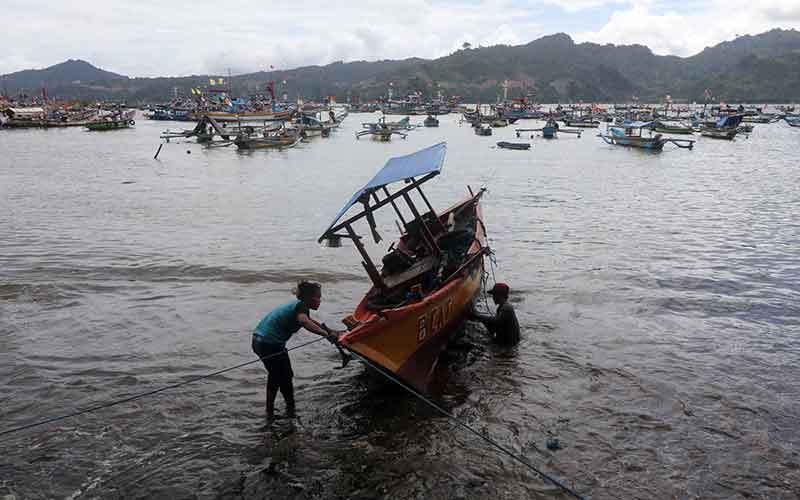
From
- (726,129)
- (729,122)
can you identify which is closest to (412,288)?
(726,129)

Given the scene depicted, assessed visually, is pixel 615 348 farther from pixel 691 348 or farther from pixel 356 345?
pixel 356 345

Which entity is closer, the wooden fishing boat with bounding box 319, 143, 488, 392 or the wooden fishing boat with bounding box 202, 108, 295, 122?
the wooden fishing boat with bounding box 319, 143, 488, 392

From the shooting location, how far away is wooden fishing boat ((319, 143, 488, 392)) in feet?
22.2

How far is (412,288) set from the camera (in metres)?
8.65

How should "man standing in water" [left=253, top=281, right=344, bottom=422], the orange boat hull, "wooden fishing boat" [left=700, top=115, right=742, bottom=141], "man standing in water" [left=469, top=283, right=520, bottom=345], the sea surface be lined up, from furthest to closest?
"wooden fishing boat" [left=700, top=115, right=742, bottom=141] < "man standing in water" [left=469, top=283, right=520, bottom=345] < the orange boat hull < "man standing in water" [left=253, top=281, right=344, bottom=422] < the sea surface

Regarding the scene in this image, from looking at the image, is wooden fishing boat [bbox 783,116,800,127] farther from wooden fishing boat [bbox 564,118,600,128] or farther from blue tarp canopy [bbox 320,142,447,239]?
blue tarp canopy [bbox 320,142,447,239]

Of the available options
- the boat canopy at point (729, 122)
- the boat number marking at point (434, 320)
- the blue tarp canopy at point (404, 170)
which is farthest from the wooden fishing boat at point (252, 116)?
the boat number marking at point (434, 320)

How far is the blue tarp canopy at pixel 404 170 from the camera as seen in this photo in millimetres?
8141

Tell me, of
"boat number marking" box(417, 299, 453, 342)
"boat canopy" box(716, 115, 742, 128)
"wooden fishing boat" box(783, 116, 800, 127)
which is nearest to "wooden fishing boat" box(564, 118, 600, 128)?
"boat canopy" box(716, 115, 742, 128)

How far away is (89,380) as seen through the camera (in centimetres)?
792

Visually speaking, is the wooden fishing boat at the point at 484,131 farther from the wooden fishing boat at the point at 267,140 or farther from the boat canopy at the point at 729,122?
the boat canopy at the point at 729,122

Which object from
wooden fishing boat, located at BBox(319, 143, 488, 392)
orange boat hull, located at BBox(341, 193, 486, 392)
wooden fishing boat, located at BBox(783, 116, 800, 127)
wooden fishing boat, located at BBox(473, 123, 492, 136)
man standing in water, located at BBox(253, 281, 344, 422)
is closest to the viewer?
man standing in water, located at BBox(253, 281, 344, 422)

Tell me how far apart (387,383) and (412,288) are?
1.62 m

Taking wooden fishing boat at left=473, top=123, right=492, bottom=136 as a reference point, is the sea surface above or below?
below
